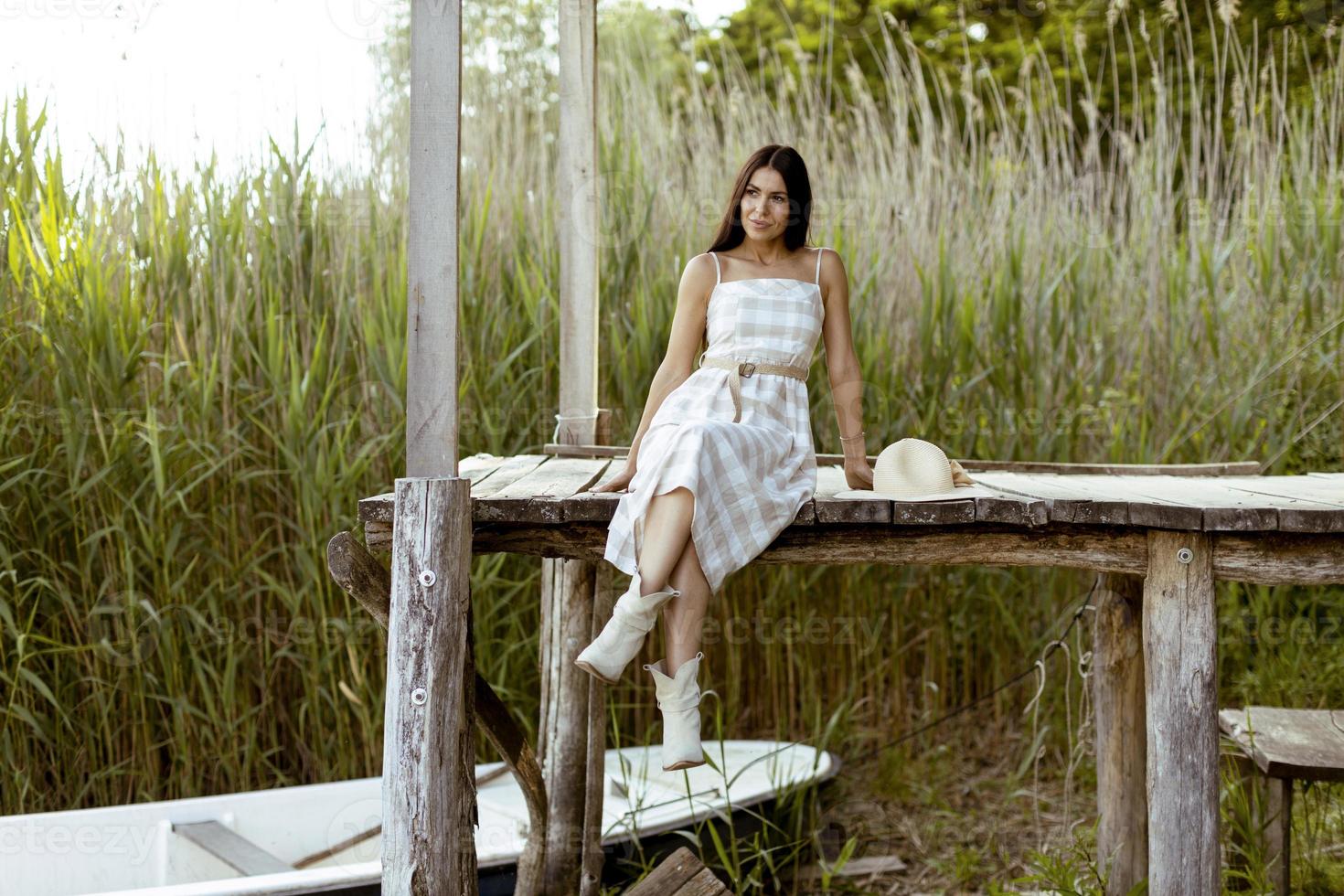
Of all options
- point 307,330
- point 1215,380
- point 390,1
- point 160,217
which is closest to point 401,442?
point 307,330

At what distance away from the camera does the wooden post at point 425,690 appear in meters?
2.32

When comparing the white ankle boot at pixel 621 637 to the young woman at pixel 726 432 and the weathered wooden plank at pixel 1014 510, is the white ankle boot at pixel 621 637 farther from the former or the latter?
the weathered wooden plank at pixel 1014 510

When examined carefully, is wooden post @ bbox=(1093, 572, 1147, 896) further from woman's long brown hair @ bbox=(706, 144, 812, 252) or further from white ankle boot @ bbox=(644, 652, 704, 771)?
white ankle boot @ bbox=(644, 652, 704, 771)

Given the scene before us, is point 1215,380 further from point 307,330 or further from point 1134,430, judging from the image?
point 307,330

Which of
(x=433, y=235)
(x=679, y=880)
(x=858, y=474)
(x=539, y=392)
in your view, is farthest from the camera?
(x=539, y=392)

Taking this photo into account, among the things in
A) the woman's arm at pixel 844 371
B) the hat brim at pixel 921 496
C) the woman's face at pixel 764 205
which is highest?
the woman's face at pixel 764 205

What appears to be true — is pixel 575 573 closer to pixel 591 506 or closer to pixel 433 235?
pixel 591 506

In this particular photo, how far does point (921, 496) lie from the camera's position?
2.46m

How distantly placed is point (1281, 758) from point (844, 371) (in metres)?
1.42

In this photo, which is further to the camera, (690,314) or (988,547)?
(690,314)

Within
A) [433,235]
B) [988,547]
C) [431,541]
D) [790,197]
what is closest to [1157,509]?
[988,547]

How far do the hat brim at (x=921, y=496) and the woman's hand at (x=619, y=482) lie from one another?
0.44 m

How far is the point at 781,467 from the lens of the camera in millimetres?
2643

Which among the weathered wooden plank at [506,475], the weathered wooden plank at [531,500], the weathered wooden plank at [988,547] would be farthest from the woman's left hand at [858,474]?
the weathered wooden plank at [506,475]
